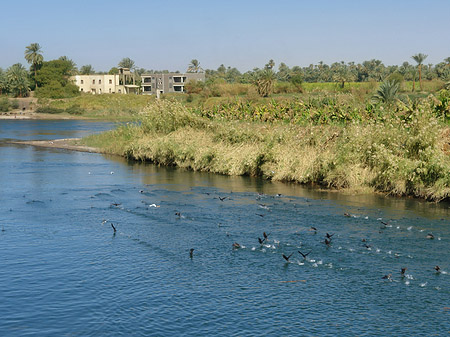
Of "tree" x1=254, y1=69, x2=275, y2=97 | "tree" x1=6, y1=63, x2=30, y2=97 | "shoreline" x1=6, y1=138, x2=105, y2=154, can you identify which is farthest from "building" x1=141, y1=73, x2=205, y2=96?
"shoreline" x1=6, y1=138, x2=105, y2=154

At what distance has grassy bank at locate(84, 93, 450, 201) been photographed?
28.4 m

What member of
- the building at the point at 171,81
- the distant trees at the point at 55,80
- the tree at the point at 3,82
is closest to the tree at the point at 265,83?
the building at the point at 171,81

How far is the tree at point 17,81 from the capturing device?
154000 mm

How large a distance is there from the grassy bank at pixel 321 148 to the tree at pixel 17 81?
117 meters

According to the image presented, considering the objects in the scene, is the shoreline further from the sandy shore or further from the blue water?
the blue water

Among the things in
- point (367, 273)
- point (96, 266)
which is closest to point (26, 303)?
point (96, 266)

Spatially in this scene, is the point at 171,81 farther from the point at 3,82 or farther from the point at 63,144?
the point at 63,144

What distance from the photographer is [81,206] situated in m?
26.8

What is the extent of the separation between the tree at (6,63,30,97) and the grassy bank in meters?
117

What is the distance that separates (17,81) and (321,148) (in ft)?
454

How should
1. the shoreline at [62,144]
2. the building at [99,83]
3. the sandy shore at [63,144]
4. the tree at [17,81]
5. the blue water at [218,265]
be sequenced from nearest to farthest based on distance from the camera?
1. the blue water at [218,265]
2. the shoreline at [62,144]
3. the sandy shore at [63,144]
4. the tree at [17,81]
5. the building at [99,83]

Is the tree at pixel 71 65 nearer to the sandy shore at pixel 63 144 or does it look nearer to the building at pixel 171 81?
the building at pixel 171 81

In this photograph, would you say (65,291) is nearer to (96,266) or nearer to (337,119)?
(96,266)

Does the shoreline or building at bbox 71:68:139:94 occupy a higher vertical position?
building at bbox 71:68:139:94
